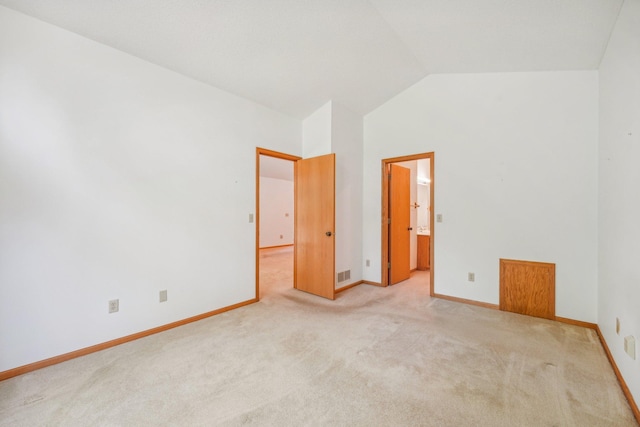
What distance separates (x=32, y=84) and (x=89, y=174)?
0.72 metres

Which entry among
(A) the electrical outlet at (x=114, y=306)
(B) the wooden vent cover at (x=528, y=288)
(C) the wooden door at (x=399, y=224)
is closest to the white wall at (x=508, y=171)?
(B) the wooden vent cover at (x=528, y=288)

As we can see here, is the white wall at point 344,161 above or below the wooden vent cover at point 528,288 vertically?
above

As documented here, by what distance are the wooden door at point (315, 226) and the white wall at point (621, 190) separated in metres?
2.55

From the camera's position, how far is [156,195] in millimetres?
2584

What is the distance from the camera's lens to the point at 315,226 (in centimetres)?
371

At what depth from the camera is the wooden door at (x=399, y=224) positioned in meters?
4.25

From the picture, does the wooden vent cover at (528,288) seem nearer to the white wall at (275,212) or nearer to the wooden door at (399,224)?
the wooden door at (399,224)

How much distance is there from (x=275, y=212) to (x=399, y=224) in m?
4.86

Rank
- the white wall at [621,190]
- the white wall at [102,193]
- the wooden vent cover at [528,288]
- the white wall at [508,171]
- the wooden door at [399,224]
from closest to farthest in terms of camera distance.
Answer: the white wall at [621,190] < the white wall at [102,193] < the white wall at [508,171] < the wooden vent cover at [528,288] < the wooden door at [399,224]

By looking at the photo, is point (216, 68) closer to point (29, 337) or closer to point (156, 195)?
point (156, 195)

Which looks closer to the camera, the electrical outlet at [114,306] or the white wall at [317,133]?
the electrical outlet at [114,306]

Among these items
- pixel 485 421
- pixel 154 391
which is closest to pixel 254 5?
pixel 154 391

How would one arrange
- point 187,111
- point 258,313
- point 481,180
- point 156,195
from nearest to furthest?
1. point 156,195
2. point 187,111
3. point 258,313
4. point 481,180

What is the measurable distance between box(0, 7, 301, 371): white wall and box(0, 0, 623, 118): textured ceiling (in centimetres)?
27
